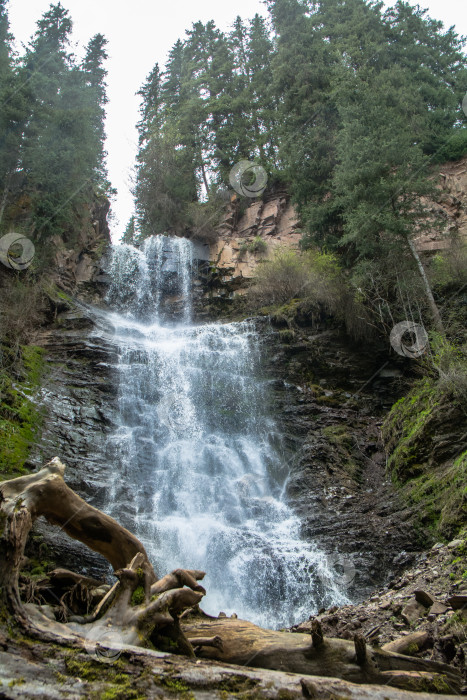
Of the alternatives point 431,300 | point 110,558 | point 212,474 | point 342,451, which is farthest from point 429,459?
point 110,558

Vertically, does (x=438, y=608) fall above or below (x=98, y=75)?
below

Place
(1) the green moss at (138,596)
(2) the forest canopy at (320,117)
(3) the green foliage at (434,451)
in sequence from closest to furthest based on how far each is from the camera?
(1) the green moss at (138,596), (3) the green foliage at (434,451), (2) the forest canopy at (320,117)

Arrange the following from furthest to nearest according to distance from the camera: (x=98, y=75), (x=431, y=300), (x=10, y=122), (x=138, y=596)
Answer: (x=98, y=75) → (x=10, y=122) → (x=431, y=300) → (x=138, y=596)

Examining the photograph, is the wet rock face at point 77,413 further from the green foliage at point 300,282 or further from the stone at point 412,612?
the green foliage at point 300,282

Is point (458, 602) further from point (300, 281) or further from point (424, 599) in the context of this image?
point (300, 281)

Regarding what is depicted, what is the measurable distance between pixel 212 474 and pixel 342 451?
3.34 meters

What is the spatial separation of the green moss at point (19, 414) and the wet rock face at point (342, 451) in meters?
5.78

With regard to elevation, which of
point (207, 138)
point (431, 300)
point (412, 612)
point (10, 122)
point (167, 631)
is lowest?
point (412, 612)

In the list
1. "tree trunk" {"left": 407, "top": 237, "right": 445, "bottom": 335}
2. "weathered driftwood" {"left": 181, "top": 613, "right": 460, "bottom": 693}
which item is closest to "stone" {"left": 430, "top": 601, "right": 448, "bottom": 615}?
"weathered driftwood" {"left": 181, "top": 613, "right": 460, "bottom": 693}

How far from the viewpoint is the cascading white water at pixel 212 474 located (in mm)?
8242

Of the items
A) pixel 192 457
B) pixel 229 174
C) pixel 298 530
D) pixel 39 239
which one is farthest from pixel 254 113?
pixel 298 530

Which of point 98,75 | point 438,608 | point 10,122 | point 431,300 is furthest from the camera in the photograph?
point 98,75

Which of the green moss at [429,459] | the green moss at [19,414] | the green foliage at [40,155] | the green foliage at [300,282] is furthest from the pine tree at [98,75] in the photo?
the green moss at [429,459]

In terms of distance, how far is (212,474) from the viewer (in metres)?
11.2
